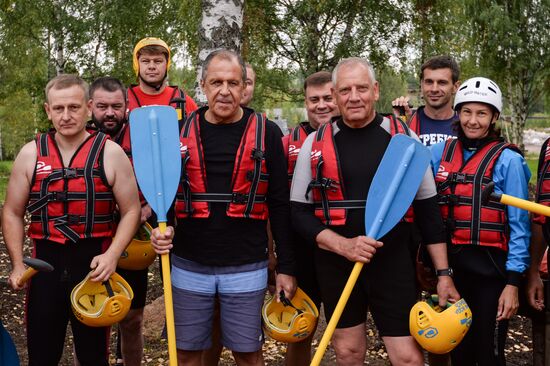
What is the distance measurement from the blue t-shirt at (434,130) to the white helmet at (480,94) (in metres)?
0.73

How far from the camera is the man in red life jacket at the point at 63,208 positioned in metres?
3.09

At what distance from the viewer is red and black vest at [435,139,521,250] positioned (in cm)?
324

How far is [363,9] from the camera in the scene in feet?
49.7

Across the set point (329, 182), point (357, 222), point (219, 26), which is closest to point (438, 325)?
point (357, 222)

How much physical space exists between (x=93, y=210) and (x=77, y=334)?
710 millimetres

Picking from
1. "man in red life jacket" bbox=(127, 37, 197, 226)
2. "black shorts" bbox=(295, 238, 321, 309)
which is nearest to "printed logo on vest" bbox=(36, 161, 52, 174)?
"man in red life jacket" bbox=(127, 37, 197, 226)

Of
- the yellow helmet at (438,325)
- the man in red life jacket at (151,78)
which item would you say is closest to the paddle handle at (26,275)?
the man in red life jacket at (151,78)

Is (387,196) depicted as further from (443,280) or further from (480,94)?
(480,94)

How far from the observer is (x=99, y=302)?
312 centimetres

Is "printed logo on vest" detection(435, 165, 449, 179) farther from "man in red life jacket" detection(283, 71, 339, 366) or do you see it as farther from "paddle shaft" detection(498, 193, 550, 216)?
"man in red life jacket" detection(283, 71, 339, 366)

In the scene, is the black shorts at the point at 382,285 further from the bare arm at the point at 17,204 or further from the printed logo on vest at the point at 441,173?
the bare arm at the point at 17,204

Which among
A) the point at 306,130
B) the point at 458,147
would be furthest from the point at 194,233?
the point at 458,147

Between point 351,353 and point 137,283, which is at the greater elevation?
point 137,283

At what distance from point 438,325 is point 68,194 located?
203 centimetres
